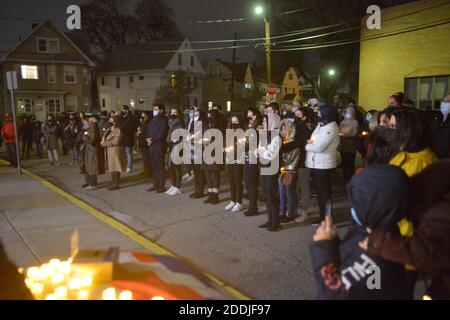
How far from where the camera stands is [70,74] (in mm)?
44938

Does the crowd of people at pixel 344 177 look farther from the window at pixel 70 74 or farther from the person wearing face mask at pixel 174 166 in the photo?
the window at pixel 70 74

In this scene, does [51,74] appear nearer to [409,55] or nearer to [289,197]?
[409,55]

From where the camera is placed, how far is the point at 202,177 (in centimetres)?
963

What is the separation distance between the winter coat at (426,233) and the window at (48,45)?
46363 mm

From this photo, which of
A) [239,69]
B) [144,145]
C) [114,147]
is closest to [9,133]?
[144,145]

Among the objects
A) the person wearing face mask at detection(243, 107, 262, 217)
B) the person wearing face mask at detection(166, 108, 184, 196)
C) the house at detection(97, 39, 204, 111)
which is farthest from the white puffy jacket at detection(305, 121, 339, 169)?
the house at detection(97, 39, 204, 111)

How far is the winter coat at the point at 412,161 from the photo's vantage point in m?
3.54

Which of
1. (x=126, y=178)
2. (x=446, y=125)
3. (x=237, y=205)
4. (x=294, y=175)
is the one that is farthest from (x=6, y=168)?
(x=446, y=125)

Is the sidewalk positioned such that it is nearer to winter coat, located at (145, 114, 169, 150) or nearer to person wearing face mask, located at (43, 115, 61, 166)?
winter coat, located at (145, 114, 169, 150)

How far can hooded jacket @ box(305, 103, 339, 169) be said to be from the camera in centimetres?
667

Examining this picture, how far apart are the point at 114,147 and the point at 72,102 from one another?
3790 cm

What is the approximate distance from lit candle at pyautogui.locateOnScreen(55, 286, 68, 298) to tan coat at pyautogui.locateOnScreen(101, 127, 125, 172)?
316 inches

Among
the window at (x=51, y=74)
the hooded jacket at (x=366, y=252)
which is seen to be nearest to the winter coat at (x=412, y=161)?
the hooded jacket at (x=366, y=252)

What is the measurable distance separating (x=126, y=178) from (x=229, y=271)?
7718mm
